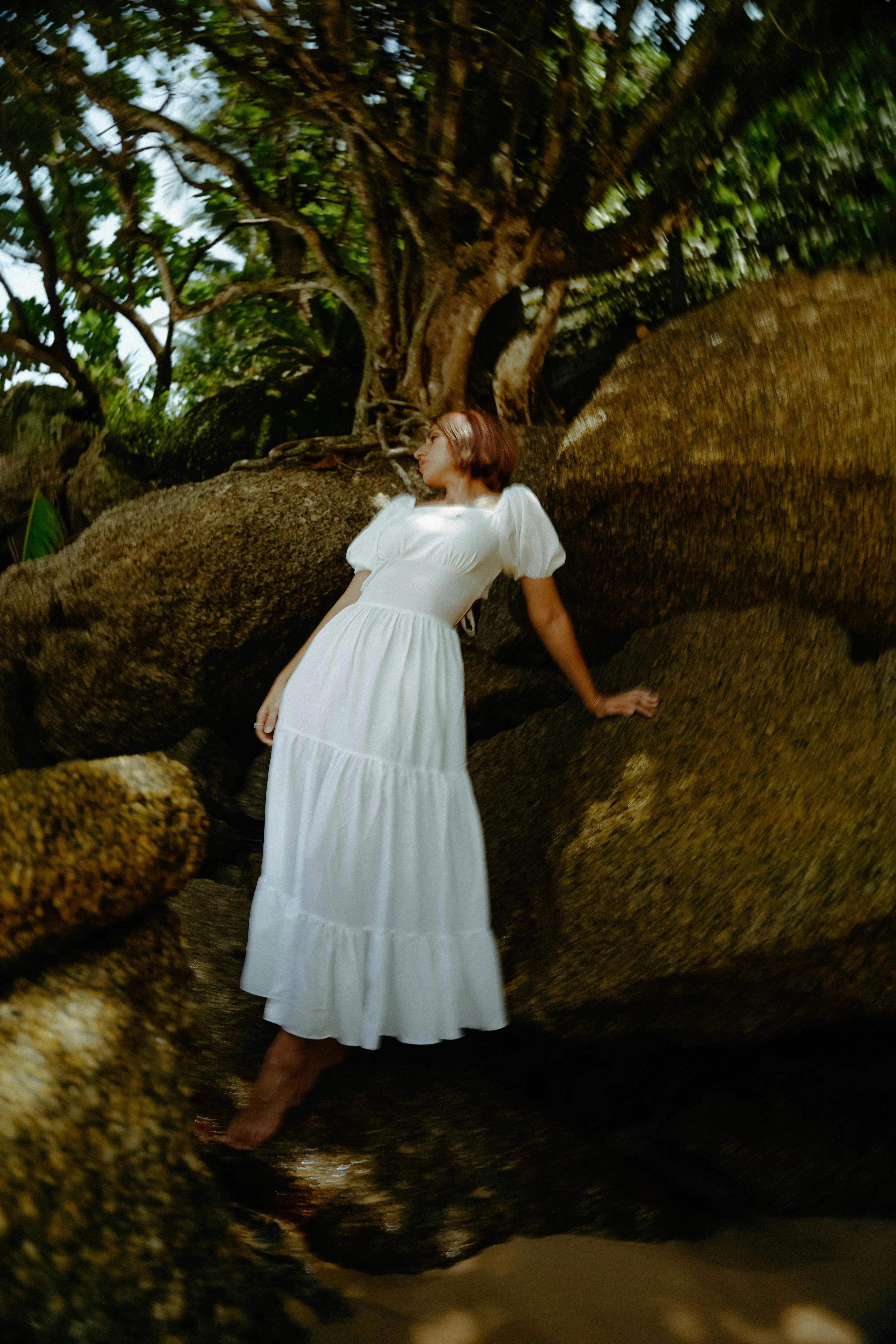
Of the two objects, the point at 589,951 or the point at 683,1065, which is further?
the point at 683,1065

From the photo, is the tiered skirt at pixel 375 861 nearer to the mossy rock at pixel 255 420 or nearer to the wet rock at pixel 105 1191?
Answer: the wet rock at pixel 105 1191

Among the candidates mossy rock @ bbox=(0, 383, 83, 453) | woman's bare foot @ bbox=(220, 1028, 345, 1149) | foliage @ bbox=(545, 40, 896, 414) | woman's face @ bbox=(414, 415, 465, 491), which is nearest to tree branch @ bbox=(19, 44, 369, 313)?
foliage @ bbox=(545, 40, 896, 414)

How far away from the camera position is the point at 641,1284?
2.12 m

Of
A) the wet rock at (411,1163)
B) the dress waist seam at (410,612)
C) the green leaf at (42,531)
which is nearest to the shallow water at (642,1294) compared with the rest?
the wet rock at (411,1163)

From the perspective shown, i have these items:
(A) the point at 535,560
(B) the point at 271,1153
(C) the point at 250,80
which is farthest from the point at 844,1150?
(C) the point at 250,80

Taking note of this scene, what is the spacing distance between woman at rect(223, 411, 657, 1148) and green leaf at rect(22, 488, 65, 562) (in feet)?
9.07

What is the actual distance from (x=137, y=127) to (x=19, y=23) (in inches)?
25.5

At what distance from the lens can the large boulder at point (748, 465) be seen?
301 cm

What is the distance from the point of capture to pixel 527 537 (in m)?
2.83

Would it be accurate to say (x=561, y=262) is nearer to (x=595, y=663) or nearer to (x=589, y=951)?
(x=595, y=663)

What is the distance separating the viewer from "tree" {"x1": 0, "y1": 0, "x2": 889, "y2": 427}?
12.3 ft

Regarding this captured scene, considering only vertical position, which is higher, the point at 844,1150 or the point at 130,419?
the point at 130,419

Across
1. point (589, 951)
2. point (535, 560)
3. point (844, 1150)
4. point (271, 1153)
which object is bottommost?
point (844, 1150)

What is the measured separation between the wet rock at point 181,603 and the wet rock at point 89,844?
158 cm
